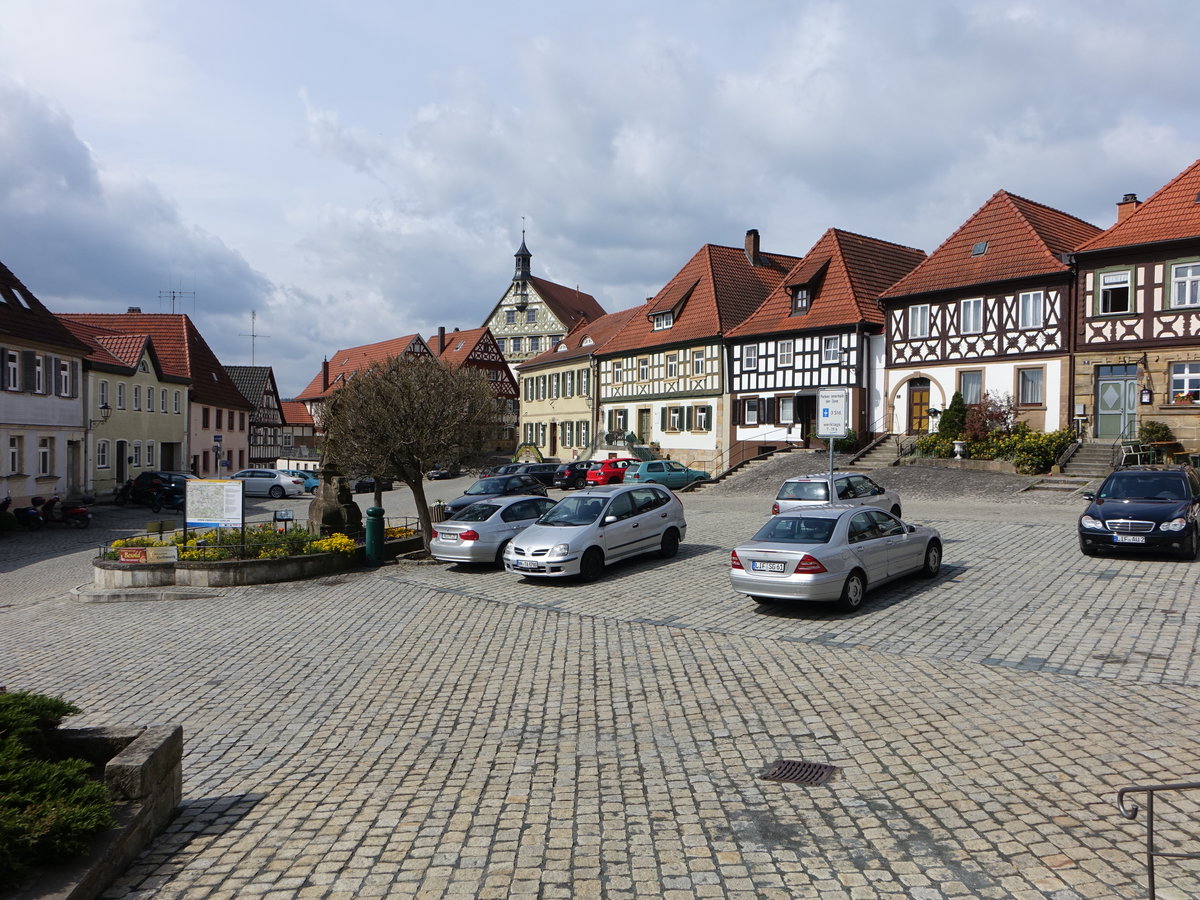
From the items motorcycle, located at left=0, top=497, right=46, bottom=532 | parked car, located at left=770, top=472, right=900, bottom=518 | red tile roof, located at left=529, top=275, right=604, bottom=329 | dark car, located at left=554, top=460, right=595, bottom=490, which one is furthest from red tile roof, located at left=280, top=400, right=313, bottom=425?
parked car, located at left=770, top=472, right=900, bottom=518

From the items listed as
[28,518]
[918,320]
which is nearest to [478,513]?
[28,518]

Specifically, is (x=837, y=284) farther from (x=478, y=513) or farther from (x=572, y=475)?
(x=478, y=513)

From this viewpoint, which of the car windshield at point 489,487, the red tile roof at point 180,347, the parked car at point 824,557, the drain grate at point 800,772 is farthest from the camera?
the red tile roof at point 180,347

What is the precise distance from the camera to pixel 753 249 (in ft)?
164

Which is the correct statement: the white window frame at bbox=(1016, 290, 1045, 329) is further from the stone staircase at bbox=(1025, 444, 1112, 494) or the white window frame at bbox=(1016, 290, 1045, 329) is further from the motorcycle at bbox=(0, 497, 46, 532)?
the motorcycle at bbox=(0, 497, 46, 532)

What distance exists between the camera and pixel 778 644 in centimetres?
1059

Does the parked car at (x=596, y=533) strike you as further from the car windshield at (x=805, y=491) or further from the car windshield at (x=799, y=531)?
the car windshield at (x=799, y=531)

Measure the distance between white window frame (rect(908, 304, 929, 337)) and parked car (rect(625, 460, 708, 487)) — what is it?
1057cm

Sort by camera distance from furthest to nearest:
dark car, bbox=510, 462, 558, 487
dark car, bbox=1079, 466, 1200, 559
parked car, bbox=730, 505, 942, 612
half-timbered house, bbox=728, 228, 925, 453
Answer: dark car, bbox=510, 462, 558, 487, half-timbered house, bbox=728, 228, 925, 453, dark car, bbox=1079, 466, 1200, 559, parked car, bbox=730, 505, 942, 612

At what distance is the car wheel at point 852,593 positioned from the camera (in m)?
11.9

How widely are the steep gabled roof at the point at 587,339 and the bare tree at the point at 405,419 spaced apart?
35566 mm

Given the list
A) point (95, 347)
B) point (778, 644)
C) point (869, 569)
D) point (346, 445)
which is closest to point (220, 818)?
point (778, 644)

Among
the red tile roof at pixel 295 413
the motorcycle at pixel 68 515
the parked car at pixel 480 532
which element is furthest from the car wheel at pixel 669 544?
the red tile roof at pixel 295 413

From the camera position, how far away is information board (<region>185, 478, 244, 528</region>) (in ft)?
58.0
